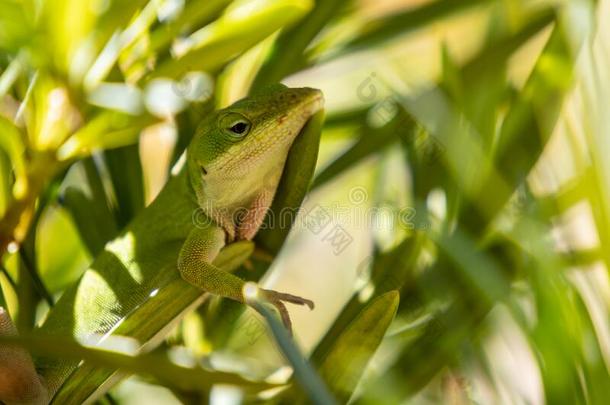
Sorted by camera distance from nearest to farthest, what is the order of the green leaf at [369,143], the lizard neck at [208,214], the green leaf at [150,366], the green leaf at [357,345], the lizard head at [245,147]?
the green leaf at [150,366] < the green leaf at [357,345] < the green leaf at [369,143] < the lizard head at [245,147] < the lizard neck at [208,214]

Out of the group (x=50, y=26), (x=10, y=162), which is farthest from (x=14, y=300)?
(x=50, y=26)

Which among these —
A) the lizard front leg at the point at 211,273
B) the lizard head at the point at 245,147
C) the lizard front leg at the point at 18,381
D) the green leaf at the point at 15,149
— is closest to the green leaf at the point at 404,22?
the lizard head at the point at 245,147

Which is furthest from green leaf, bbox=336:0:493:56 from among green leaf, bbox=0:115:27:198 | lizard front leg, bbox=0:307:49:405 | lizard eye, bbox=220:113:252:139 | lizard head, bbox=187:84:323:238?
lizard front leg, bbox=0:307:49:405

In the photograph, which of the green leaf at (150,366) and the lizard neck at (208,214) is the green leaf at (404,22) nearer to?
the lizard neck at (208,214)

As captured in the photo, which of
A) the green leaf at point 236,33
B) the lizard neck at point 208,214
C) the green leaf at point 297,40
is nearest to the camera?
the green leaf at point 236,33

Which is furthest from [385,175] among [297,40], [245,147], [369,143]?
[245,147]

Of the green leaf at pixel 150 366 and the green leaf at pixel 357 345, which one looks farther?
the green leaf at pixel 357 345

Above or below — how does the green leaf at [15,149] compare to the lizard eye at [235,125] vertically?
above
